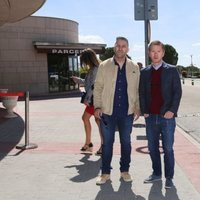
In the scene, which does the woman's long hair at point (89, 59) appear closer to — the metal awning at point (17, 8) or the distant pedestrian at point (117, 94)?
the distant pedestrian at point (117, 94)

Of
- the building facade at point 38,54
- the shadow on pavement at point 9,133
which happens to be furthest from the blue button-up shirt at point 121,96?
the building facade at point 38,54

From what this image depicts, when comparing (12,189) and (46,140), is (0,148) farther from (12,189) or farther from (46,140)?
(12,189)

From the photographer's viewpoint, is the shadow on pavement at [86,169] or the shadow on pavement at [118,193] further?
the shadow on pavement at [86,169]

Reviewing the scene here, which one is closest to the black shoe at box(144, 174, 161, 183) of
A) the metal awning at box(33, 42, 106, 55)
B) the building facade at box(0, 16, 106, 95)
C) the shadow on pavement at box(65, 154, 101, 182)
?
the shadow on pavement at box(65, 154, 101, 182)

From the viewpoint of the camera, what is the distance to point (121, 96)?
5.64 meters

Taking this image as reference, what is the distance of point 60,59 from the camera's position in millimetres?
30906

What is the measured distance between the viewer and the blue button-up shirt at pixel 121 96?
221 inches

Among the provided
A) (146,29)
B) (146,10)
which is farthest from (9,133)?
(146,10)

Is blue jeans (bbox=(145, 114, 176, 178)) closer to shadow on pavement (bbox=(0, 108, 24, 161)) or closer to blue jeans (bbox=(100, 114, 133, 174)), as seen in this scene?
blue jeans (bbox=(100, 114, 133, 174))

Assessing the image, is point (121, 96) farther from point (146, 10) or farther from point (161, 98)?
point (146, 10)

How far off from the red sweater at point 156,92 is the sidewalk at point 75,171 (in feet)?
3.17

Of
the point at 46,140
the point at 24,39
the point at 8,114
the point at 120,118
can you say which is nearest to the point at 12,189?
the point at 120,118

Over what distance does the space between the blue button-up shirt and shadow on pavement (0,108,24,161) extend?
273 cm

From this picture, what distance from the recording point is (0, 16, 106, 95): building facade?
27.9 meters
